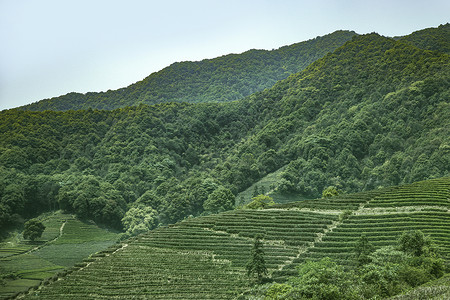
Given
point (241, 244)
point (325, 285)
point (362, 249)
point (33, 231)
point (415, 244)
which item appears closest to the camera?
point (325, 285)

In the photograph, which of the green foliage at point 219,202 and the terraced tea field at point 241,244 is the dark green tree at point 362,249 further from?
the green foliage at point 219,202

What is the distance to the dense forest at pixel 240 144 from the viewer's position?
115 metres

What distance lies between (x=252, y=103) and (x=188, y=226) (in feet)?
391

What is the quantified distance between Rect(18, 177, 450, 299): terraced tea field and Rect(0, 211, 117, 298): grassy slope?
31.1ft

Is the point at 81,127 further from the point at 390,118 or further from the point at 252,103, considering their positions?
the point at 390,118

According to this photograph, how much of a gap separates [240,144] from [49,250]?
309ft

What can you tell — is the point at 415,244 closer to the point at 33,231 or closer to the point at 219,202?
the point at 219,202

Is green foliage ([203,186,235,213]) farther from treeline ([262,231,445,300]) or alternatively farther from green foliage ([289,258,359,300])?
green foliage ([289,258,359,300])

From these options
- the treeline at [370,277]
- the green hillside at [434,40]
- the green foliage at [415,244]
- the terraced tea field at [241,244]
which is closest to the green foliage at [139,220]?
the terraced tea field at [241,244]

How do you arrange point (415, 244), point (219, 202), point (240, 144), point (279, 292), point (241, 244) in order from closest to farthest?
point (279, 292)
point (415, 244)
point (241, 244)
point (219, 202)
point (240, 144)

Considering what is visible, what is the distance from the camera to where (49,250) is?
273 ft

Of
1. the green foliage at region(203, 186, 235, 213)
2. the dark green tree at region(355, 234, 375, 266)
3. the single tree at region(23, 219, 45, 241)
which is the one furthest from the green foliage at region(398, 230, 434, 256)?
the single tree at region(23, 219, 45, 241)

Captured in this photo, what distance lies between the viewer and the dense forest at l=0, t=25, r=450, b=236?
378ft

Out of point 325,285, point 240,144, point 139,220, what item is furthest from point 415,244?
point 240,144
